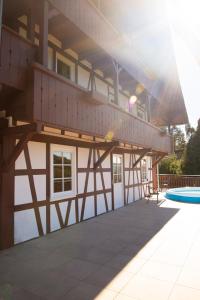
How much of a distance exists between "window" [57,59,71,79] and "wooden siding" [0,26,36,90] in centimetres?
238

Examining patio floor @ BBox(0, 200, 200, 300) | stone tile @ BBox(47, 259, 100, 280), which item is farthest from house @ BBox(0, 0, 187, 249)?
stone tile @ BBox(47, 259, 100, 280)

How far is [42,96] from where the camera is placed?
4.03 meters

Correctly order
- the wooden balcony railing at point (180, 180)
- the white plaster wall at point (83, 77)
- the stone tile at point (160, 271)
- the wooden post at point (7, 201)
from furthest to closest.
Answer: the wooden balcony railing at point (180, 180) → the white plaster wall at point (83, 77) → the wooden post at point (7, 201) → the stone tile at point (160, 271)

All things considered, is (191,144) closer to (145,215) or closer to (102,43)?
(145,215)

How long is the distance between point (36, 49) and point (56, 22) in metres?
1.68

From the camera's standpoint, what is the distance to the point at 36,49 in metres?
4.24

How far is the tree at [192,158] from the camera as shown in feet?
67.7

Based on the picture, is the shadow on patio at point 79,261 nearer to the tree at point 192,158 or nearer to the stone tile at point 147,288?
the stone tile at point 147,288

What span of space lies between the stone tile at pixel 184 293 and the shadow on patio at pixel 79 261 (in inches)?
25.2

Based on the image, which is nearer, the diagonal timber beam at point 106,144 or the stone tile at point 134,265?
the stone tile at point 134,265

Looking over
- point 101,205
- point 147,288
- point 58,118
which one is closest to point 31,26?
point 58,118

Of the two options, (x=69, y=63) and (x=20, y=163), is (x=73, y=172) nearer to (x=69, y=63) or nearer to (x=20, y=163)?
(x=20, y=163)

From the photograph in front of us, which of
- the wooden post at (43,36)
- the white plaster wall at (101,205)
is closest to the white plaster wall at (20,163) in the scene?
the wooden post at (43,36)

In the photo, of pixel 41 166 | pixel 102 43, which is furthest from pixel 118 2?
pixel 41 166
